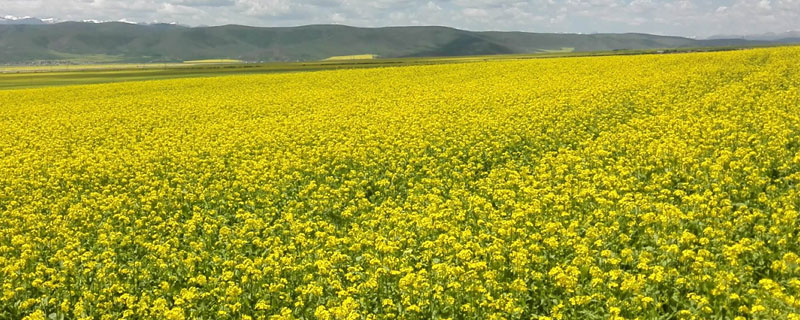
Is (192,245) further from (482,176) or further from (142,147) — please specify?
(142,147)

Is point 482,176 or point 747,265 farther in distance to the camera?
point 482,176

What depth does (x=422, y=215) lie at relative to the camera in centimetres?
1140

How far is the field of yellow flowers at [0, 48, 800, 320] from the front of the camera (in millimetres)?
7855

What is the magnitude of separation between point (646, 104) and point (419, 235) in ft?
53.7

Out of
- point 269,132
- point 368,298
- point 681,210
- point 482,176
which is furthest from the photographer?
point 269,132

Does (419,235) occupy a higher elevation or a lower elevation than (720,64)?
lower

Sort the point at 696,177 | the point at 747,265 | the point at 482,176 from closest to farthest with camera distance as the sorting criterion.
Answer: the point at 747,265
the point at 696,177
the point at 482,176

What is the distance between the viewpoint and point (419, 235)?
35.0 feet

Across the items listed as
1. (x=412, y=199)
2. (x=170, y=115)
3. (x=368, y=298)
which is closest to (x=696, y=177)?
(x=412, y=199)

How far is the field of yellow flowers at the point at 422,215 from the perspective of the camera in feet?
25.8

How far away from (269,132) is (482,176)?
9927mm

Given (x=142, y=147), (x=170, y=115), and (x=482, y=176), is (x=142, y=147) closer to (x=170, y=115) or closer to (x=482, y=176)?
(x=170, y=115)

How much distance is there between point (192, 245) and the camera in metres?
10.6

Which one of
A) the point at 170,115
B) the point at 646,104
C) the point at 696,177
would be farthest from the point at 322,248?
the point at 170,115
